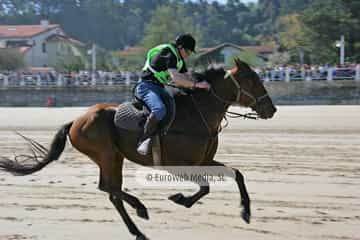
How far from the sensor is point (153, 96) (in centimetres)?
833

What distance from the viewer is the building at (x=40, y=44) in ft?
324

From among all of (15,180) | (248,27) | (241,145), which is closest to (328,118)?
(241,145)

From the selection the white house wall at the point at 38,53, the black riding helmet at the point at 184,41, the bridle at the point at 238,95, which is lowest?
the white house wall at the point at 38,53

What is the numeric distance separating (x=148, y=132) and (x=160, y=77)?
705mm

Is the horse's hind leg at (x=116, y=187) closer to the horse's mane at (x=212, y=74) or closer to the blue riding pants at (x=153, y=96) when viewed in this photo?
the blue riding pants at (x=153, y=96)

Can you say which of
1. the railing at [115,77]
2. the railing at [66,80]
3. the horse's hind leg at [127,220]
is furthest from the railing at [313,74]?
the horse's hind leg at [127,220]

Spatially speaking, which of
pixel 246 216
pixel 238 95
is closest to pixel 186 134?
pixel 238 95

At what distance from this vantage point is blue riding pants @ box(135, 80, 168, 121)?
825cm

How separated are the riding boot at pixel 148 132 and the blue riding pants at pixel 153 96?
0.07 m

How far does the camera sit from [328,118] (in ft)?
85.0

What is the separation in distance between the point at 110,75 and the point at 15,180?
111 ft

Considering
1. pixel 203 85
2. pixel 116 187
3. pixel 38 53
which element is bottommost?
pixel 38 53

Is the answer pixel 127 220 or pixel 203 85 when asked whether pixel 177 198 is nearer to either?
pixel 127 220

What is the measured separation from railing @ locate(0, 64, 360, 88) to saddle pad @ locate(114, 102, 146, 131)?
1172 inches
